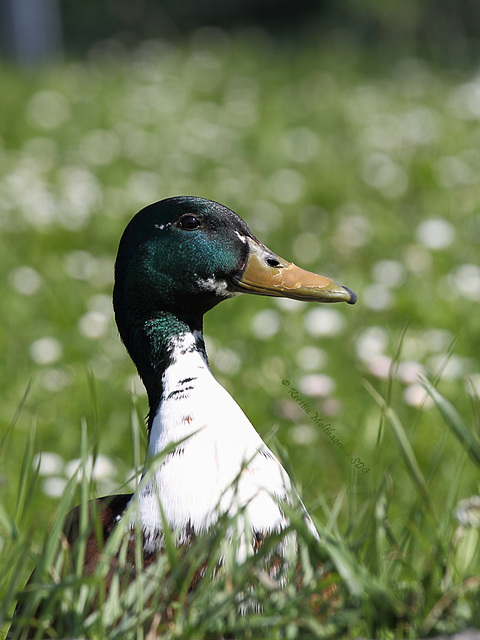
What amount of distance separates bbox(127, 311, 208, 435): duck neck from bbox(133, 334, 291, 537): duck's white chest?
5cm

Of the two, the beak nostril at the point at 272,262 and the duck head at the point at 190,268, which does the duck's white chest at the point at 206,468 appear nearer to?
the duck head at the point at 190,268

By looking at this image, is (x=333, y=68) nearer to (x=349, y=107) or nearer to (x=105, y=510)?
(x=349, y=107)

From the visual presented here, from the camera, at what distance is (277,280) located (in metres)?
1.87

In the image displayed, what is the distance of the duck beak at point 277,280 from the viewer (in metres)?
1.84

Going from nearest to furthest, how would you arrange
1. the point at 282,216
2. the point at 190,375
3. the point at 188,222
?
the point at 190,375 → the point at 188,222 → the point at 282,216

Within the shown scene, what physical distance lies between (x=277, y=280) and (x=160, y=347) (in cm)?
28

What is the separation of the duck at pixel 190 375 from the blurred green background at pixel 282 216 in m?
0.14

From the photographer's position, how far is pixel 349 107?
21.1 ft

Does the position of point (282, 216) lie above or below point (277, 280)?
below

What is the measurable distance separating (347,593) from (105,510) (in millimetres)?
551

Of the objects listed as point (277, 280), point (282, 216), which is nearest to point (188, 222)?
point (277, 280)

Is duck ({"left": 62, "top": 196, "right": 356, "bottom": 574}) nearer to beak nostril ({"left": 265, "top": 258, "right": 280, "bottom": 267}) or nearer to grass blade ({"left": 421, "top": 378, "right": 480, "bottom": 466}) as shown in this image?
beak nostril ({"left": 265, "top": 258, "right": 280, "bottom": 267})

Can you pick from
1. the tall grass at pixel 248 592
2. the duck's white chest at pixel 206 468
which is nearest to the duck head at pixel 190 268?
the duck's white chest at pixel 206 468

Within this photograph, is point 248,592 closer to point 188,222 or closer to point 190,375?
Result: point 190,375
